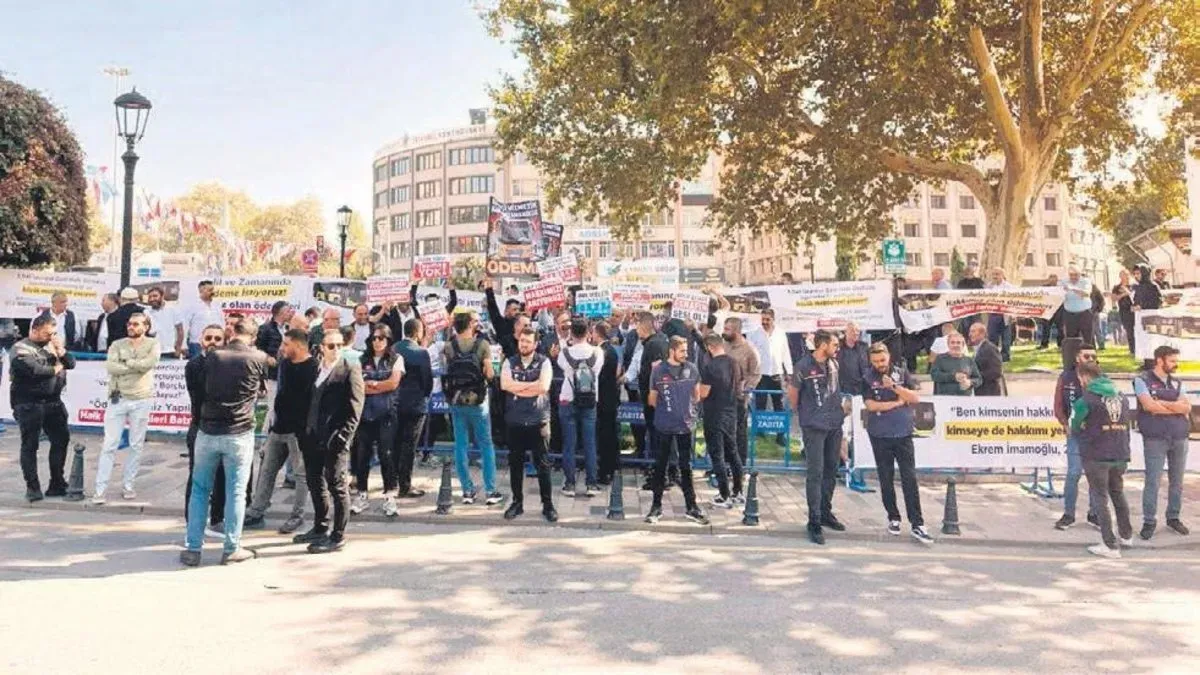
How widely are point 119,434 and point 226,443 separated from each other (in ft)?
9.24

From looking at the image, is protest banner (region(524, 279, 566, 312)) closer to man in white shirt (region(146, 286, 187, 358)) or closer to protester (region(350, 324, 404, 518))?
protester (region(350, 324, 404, 518))

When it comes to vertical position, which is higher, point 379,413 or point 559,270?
point 559,270

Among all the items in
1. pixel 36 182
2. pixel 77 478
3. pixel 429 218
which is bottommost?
pixel 77 478

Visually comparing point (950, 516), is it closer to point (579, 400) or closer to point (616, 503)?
point (616, 503)

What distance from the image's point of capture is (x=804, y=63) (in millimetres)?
18719

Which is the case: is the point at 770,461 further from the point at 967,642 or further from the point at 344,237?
the point at 344,237

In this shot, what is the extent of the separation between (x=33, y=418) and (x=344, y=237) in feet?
56.8

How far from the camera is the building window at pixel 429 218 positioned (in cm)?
8669

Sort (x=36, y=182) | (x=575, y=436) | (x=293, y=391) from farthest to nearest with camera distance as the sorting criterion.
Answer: (x=36, y=182) → (x=575, y=436) → (x=293, y=391)

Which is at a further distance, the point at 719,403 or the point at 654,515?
the point at 719,403

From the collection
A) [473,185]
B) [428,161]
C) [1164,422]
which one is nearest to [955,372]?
[1164,422]

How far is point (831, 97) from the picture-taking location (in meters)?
18.3

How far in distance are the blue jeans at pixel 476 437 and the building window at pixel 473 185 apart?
7739cm

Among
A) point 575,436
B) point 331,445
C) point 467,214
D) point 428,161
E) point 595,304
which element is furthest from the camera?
point 428,161
